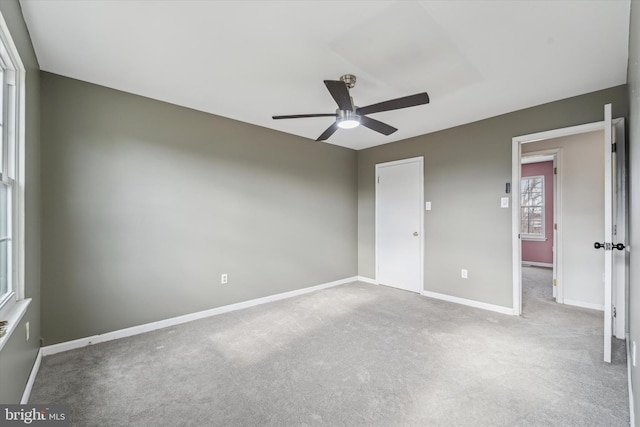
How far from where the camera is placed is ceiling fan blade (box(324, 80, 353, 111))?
6.19 ft

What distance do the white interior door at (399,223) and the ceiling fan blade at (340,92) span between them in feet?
7.66

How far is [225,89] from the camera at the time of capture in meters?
2.73

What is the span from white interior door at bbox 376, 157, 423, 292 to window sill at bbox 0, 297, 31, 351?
4.15 m

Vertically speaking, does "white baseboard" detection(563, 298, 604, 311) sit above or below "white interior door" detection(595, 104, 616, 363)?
below

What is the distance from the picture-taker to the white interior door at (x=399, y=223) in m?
4.25

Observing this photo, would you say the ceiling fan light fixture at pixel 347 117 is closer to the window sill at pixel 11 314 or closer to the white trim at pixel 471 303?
the window sill at pixel 11 314

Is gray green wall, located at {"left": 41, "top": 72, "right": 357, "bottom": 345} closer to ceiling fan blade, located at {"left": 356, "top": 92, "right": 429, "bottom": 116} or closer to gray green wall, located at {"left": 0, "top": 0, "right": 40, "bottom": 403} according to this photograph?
gray green wall, located at {"left": 0, "top": 0, "right": 40, "bottom": 403}

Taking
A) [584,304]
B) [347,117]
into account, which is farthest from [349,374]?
[584,304]

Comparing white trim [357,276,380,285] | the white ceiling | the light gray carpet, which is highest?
the white ceiling

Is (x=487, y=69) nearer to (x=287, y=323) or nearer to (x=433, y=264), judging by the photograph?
(x=433, y=264)

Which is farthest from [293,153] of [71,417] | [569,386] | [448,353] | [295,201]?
[569,386]

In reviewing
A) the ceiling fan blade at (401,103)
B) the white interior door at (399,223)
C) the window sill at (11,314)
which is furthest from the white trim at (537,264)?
the window sill at (11,314)

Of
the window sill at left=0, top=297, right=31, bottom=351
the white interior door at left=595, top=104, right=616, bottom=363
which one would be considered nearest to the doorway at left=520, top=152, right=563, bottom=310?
the white interior door at left=595, top=104, right=616, bottom=363

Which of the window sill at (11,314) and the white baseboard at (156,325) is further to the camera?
the white baseboard at (156,325)
